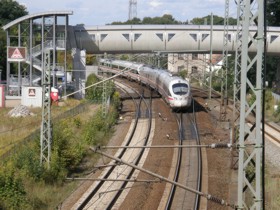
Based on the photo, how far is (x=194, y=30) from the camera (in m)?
52.2

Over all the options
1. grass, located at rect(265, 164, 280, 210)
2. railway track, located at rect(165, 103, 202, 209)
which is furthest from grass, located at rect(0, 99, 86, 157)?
grass, located at rect(265, 164, 280, 210)

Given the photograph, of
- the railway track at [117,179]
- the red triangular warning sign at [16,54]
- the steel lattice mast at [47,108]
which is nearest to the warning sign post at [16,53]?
the red triangular warning sign at [16,54]

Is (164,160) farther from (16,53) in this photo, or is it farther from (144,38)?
(144,38)

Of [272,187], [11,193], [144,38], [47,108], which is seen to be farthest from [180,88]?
[11,193]

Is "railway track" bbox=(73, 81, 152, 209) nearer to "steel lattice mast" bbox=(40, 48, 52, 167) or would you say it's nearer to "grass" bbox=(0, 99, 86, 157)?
"steel lattice mast" bbox=(40, 48, 52, 167)

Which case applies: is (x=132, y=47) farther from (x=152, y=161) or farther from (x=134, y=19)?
(x=134, y=19)

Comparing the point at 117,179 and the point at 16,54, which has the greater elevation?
the point at 16,54

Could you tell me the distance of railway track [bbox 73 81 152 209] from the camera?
1927 centimetres

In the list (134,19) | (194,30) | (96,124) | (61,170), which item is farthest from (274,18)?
(134,19)

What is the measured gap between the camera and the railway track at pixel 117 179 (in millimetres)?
19266

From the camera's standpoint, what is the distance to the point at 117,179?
15.9 m

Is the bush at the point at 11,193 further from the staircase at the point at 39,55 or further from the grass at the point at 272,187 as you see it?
the staircase at the point at 39,55

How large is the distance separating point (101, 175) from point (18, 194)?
5.55m

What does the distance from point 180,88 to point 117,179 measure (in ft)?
78.2
